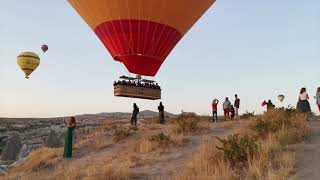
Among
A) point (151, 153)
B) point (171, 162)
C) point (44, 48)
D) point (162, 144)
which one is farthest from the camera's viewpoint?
point (44, 48)

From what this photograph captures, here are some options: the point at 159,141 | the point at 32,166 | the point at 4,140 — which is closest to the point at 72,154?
the point at 32,166

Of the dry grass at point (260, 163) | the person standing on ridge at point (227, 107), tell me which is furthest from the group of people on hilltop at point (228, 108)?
the dry grass at point (260, 163)

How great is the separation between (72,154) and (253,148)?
34.3ft

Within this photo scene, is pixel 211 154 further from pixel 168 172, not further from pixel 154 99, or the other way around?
pixel 154 99

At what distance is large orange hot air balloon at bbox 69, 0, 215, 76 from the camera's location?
2645 centimetres

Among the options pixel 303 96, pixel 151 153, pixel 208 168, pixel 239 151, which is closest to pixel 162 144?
pixel 151 153

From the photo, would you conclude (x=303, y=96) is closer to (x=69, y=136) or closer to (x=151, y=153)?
(x=151, y=153)

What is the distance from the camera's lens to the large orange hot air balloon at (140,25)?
26.5 metres

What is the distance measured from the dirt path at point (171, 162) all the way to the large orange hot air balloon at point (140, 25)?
9.89 m

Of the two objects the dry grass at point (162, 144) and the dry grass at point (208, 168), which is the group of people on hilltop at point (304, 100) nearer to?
the dry grass at point (162, 144)

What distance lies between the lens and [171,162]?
14.3 meters

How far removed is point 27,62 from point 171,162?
30932 mm

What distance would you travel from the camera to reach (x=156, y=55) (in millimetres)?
27938

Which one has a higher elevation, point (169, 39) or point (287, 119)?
point (169, 39)
